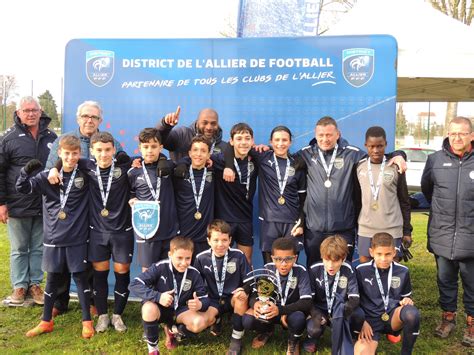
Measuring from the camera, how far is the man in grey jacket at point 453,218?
373 centimetres

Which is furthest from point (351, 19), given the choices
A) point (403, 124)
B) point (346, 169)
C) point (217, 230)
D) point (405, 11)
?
point (403, 124)

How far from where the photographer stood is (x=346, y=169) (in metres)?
3.84

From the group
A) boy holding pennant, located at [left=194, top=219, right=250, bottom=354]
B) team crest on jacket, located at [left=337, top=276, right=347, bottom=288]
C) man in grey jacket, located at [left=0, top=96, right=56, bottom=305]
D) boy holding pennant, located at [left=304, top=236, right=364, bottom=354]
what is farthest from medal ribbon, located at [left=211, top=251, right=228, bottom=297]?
man in grey jacket, located at [left=0, top=96, right=56, bottom=305]

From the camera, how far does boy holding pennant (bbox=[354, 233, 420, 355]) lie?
343cm

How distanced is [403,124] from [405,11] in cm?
4226

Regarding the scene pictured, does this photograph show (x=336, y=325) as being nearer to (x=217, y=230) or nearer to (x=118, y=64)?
(x=217, y=230)

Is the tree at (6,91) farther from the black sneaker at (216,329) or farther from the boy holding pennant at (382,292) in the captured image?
the boy holding pennant at (382,292)

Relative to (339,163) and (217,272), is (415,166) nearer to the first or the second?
(339,163)

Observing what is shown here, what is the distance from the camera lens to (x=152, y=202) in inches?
148

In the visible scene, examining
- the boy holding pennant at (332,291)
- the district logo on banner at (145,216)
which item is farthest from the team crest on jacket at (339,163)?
the district logo on banner at (145,216)

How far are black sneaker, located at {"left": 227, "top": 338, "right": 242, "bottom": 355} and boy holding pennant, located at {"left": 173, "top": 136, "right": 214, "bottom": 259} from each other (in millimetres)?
886

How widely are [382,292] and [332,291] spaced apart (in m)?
0.37

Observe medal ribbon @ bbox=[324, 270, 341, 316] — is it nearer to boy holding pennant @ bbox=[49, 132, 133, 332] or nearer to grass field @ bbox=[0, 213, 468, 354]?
grass field @ bbox=[0, 213, 468, 354]

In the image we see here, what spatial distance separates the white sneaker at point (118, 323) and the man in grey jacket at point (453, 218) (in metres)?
2.71
